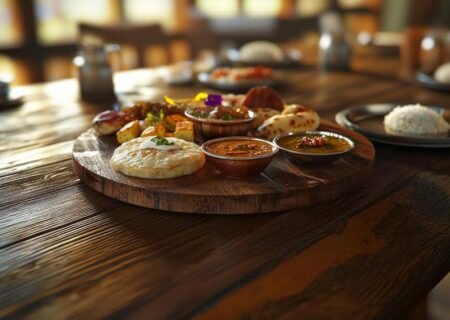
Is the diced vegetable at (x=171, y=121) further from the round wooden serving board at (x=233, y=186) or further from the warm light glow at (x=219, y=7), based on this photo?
the warm light glow at (x=219, y=7)

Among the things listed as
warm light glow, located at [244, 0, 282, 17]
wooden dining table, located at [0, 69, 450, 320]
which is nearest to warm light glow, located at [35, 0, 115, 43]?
warm light glow, located at [244, 0, 282, 17]

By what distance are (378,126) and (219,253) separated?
108 cm

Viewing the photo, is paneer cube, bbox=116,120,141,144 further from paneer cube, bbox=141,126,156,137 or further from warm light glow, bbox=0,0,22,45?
warm light glow, bbox=0,0,22,45

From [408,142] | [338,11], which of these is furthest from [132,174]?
[338,11]

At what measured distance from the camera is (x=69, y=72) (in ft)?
15.4

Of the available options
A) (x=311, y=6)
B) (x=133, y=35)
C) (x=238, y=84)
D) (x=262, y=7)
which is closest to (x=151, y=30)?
(x=133, y=35)

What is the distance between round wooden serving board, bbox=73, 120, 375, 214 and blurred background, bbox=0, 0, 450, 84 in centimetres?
232

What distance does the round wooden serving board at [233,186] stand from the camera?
3.67ft

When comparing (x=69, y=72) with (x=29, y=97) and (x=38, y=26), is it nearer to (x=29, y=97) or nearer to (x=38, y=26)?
(x=38, y=26)

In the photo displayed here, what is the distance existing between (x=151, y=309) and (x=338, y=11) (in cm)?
751

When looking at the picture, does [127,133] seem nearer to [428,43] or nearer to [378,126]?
[378,126]

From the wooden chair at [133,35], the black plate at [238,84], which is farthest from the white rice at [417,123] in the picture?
the wooden chair at [133,35]

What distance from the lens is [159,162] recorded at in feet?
3.92

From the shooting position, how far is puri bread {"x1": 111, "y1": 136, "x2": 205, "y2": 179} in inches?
46.8
